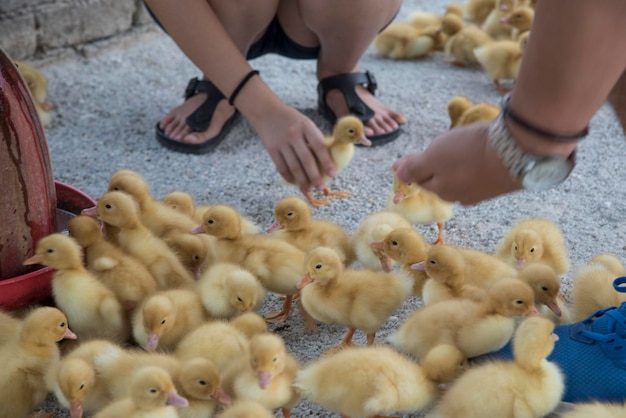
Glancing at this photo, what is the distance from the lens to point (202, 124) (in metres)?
2.78

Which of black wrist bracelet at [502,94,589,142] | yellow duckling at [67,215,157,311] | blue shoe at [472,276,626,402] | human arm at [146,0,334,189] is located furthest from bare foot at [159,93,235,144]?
black wrist bracelet at [502,94,589,142]

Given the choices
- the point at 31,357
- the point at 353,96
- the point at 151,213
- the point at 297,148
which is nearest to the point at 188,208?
the point at 151,213

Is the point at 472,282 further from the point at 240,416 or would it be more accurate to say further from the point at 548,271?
the point at 240,416

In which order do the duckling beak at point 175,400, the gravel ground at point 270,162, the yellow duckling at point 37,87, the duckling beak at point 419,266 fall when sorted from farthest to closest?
the yellow duckling at point 37,87
the gravel ground at point 270,162
the duckling beak at point 419,266
the duckling beak at point 175,400

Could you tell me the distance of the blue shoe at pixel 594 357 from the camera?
149 cm

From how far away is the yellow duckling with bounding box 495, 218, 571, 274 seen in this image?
190 cm

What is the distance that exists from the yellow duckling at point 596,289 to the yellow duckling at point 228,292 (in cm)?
68

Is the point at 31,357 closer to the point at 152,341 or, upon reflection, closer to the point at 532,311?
the point at 152,341

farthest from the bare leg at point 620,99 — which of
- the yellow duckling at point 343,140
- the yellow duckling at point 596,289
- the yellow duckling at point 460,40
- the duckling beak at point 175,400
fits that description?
the yellow duckling at point 460,40

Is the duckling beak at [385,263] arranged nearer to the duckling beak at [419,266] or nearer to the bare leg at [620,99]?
the duckling beak at [419,266]

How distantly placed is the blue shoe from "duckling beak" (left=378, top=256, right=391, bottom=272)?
0.40 metres

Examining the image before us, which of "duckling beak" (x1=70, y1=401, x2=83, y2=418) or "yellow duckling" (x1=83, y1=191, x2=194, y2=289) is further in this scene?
"yellow duckling" (x1=83, y1=191, x2=194, y2=289)

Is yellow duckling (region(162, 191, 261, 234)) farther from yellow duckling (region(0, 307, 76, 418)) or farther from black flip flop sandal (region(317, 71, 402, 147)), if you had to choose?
black flip flop sandal (region(317, 71, 402, 147))

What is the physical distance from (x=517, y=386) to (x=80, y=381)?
740mm
